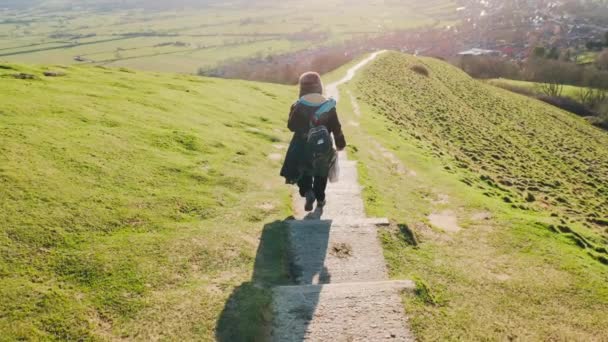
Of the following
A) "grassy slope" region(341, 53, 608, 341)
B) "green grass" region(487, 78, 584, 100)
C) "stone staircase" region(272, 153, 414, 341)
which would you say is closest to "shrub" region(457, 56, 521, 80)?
"green grass" region(487, 78, 584, 100)

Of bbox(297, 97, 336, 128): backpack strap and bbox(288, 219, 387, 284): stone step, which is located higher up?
bbox(297, 97, 336, 128): backpack strap

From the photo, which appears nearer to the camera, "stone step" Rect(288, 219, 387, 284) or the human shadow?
the human shadow

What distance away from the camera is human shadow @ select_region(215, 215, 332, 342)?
6.42 m

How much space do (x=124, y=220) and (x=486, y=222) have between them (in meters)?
10.1

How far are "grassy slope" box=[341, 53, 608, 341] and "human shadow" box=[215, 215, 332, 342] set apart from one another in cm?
178

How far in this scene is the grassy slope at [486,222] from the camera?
7.74 meters

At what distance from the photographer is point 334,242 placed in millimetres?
9336

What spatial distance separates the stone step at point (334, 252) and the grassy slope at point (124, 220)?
0.44 metres

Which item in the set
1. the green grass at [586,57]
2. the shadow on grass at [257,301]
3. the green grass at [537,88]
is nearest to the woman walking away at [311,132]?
the shadow on grass at [257,301]

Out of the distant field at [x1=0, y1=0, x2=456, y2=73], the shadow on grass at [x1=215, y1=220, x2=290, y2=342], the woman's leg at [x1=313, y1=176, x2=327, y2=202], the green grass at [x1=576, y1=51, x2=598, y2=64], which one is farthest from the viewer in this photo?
the distant field at [x1=0, y1=0, x2=456, y2=73]

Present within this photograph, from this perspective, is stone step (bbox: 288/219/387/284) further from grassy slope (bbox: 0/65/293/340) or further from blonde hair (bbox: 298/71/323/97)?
blonde hair (bbox: 298/71/323/97)

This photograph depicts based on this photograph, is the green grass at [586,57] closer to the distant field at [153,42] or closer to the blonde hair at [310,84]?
the distant field at [153,42]

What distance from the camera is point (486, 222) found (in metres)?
12.5

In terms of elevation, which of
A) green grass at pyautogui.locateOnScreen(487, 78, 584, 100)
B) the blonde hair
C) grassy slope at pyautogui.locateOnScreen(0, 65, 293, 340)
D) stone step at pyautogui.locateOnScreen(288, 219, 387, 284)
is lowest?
green grass at pyautogui.locateOnScreen(487, 78, 584, 100)
